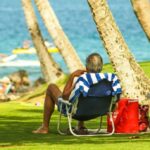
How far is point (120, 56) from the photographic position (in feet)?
56.6

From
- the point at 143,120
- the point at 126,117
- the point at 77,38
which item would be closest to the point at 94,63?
the point at 126,117

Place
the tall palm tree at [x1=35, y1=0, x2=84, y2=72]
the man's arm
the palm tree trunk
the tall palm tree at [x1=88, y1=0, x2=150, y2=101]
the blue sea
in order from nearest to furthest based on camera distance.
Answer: the man's arm → the tall palm tree at [x1=88, y1=0, x2=150, y2=101] → the palm tree trunk → the tall palm tree at [x1=35, y1=0, x2=84, y2=72] → the blue sea

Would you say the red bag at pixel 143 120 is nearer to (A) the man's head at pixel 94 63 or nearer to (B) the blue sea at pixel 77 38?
(A) the man's head at pixel 94 63

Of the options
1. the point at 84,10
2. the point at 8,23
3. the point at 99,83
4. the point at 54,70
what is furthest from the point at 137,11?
the point at 84,10

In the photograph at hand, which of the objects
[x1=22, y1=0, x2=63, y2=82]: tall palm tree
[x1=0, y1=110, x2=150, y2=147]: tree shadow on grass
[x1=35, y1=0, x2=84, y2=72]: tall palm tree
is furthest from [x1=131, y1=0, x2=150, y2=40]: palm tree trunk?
[x1=22, y1=0, x2=63, y2=82]: tall palm tree

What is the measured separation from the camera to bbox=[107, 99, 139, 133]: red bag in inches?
568

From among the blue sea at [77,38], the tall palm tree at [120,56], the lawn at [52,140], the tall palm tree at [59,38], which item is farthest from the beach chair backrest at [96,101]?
the blue sea at [77,38]

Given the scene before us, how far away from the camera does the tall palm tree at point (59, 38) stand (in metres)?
25.4

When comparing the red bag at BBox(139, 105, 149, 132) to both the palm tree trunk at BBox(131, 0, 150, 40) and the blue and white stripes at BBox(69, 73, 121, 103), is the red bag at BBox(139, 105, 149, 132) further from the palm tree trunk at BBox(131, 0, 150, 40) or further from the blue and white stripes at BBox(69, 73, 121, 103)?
the palm tree trunk at BBox(131, 0, 150, 40)

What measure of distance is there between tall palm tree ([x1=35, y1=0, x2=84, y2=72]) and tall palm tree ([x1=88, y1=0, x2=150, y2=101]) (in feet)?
26.1

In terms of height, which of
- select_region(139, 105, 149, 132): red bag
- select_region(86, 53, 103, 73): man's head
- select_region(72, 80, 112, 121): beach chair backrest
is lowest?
select_region(139, 105, 149, 132): red bag

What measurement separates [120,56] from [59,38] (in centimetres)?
869

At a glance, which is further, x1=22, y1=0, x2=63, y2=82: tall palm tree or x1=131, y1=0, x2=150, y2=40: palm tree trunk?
x1=22, y1=0, x2=63, y2=82: tall palm tree

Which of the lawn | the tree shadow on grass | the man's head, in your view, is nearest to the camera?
the lawn
